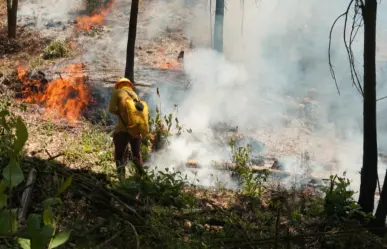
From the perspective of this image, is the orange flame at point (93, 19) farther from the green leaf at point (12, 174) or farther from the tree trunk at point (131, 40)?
the green leaf at point (12, 174)

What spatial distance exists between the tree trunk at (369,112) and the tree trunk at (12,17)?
12527 mm

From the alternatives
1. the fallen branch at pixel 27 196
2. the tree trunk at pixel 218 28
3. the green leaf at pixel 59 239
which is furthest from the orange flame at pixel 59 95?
the green leaf at pixel 59 239

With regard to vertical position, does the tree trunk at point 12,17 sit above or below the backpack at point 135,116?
above

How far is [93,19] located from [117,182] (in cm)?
1388

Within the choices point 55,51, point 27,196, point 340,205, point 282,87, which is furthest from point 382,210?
point 55,51

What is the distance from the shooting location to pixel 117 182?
502 centimetres

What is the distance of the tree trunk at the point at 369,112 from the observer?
5.32 meters

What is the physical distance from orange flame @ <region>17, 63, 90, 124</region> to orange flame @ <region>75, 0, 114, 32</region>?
564 centimetres

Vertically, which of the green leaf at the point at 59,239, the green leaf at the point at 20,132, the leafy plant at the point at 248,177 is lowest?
the leafy plant at the point at 248,177

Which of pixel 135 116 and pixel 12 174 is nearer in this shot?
pixel 12 174

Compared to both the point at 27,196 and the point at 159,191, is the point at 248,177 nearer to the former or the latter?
the point at 159,191

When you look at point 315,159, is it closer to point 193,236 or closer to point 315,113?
point 315,113

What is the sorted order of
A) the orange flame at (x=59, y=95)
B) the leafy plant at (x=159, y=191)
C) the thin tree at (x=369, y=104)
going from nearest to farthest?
Answer: 1. the leafy plant at (x=159, y=191)
2. the thin tree at (x=369, y=104)
3. the orange flame at (x=59, y=95)

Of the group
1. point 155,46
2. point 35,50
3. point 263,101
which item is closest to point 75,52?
point 35,50
